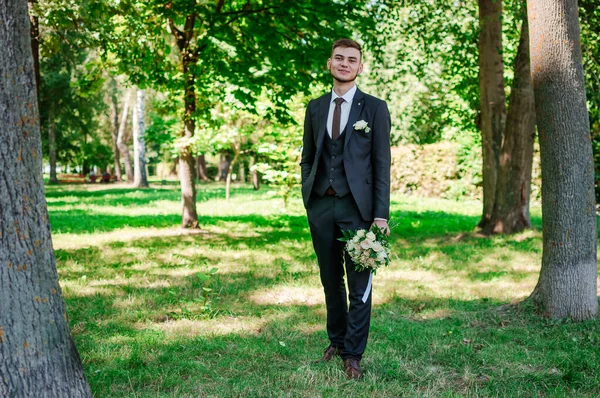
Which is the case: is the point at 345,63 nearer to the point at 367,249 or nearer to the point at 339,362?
the point at 367,249

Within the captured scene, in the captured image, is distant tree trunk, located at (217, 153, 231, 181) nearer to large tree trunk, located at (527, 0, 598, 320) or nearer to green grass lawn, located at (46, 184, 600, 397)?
green grass lawn, located at (46, 184, 600, 397)

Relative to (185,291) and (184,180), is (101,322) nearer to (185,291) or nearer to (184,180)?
(185,291)

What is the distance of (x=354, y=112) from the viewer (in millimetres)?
4035

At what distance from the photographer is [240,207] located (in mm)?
18828

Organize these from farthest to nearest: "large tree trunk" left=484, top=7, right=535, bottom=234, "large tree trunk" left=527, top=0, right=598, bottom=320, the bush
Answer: the bush
"large tree trunk" left=484, top=7, right=535, bottom=234
"large tree trunk" left=527, top=0, right=598, bottom=320

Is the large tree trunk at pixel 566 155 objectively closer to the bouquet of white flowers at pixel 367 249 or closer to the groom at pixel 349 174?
the groom at pixel 349 174

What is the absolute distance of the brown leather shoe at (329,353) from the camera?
4344mm

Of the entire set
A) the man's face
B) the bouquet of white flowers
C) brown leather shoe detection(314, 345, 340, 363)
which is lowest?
brown leather shoe detection(314, 345, 340, 363)

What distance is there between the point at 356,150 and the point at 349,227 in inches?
22.1

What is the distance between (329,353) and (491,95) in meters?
8.71

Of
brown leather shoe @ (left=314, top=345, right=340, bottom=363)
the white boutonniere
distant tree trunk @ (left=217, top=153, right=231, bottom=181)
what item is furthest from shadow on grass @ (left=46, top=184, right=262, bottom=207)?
distant tree trunk @ (left=217, top=153, right=231, bottom=181)

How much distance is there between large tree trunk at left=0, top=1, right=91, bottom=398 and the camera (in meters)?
3.11

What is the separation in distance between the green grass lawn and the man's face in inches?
85.0

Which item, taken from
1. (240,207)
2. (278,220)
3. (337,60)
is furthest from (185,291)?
(240,207)
